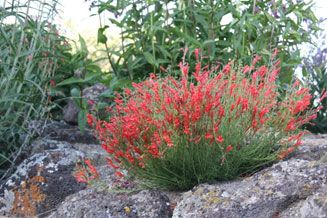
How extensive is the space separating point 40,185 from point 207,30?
2041mm

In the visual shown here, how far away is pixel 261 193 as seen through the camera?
3.11 m

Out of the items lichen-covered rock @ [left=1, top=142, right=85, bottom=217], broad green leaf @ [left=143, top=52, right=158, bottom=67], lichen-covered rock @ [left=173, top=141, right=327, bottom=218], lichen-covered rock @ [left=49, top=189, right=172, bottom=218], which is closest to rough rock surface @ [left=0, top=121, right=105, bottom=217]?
lichen-covered rock @ [left=1, top=142, right=85, bottom=217]

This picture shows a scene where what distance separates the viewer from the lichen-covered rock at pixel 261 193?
9.86 ft

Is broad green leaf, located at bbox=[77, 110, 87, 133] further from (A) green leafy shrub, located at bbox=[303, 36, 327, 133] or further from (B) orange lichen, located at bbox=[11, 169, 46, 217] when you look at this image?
(A) green leafy shrub, located at bbox=[303, 36, 327, 133]

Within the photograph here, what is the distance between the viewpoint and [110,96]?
5270 millimetres

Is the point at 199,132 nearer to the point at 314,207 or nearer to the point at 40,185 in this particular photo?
the point at 314,207

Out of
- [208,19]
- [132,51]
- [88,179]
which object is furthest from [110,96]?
[88,179]

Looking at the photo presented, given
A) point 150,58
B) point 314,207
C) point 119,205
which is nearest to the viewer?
point 314,207

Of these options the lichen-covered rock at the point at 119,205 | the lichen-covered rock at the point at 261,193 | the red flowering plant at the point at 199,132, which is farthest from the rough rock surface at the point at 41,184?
the lichen-covered rock at the point at 261,193

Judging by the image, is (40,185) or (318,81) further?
(318,81)

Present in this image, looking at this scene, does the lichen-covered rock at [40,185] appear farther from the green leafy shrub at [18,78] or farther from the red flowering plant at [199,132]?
the red flowering plant at [199,132]

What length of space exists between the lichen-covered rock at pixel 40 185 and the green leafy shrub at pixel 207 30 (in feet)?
4.02

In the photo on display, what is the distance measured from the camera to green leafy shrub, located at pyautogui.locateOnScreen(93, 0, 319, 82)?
528cm

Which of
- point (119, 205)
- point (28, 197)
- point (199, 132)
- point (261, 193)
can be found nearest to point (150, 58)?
point (28, 197)
